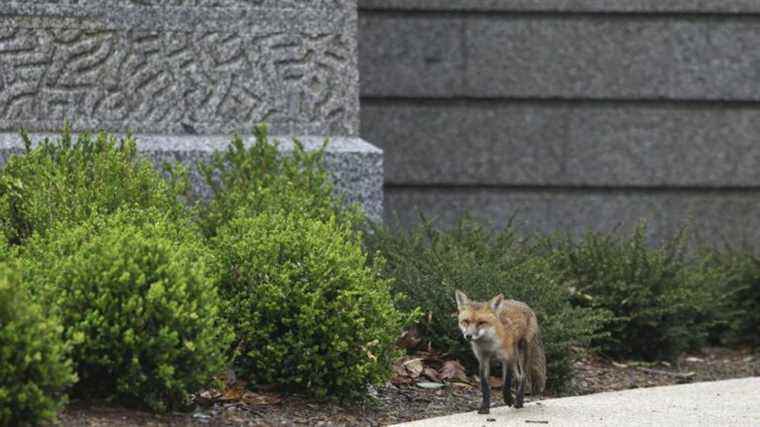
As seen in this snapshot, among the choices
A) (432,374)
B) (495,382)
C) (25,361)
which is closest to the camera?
(25,361)

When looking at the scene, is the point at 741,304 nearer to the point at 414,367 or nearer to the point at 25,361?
the point at 414,367

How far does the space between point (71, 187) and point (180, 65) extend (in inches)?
123

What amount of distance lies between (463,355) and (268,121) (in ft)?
11.3

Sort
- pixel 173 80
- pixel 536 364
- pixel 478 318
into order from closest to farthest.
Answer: pixel 478 318 < pixel 536 364 < pixel 173 80

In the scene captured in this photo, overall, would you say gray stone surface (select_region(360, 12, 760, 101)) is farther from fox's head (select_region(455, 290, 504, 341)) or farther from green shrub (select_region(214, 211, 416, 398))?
fox's head (select_region(455, 290, 504, 341))

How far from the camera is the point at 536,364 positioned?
266 inches

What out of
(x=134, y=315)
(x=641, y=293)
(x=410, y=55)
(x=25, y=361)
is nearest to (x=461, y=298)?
(x=134, y=315)

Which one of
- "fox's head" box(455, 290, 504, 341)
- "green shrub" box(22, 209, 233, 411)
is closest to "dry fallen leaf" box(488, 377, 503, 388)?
"fox's head" box(455, 290, 504, 341)

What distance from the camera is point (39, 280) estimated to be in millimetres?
5746

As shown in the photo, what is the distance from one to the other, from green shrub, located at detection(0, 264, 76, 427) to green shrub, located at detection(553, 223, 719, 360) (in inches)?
181

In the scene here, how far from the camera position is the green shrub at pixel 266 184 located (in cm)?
810

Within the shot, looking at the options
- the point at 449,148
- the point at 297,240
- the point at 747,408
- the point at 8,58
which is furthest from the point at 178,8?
the point at 747,408

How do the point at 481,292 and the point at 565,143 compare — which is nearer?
the point at 481,292

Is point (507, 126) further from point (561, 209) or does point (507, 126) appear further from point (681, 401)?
point (681, 401)
